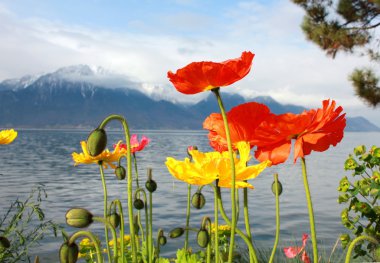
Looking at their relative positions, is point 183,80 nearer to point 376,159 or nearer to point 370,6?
point 376,159

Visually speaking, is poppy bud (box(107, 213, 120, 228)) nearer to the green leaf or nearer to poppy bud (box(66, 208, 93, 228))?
poppy bud (box(66, 208, 93, 228))

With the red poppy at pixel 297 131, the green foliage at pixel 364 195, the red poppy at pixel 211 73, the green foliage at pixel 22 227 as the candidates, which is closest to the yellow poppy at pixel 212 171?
the red poppy at pixel 297 131

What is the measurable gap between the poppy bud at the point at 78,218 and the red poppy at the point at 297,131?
42 cm

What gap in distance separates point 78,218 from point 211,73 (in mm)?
446

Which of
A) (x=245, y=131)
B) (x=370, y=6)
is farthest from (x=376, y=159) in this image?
(x=370, y=6)

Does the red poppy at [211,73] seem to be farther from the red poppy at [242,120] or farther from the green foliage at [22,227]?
the green foliage at [22,227]

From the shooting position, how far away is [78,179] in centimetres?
2219

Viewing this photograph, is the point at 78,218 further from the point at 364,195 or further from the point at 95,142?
the point at 364,195

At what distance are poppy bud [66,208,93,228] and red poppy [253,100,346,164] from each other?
42 cm

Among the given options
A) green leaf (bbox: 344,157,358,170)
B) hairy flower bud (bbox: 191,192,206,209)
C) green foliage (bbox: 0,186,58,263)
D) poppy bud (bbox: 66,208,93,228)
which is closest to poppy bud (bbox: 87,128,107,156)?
poppy bud (bbox: 66,208,93,228)

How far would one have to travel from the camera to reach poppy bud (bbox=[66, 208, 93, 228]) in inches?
48.3

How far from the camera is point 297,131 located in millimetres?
1169

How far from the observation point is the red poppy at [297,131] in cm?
115

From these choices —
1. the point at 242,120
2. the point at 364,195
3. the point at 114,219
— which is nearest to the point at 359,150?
the point at 364,195
